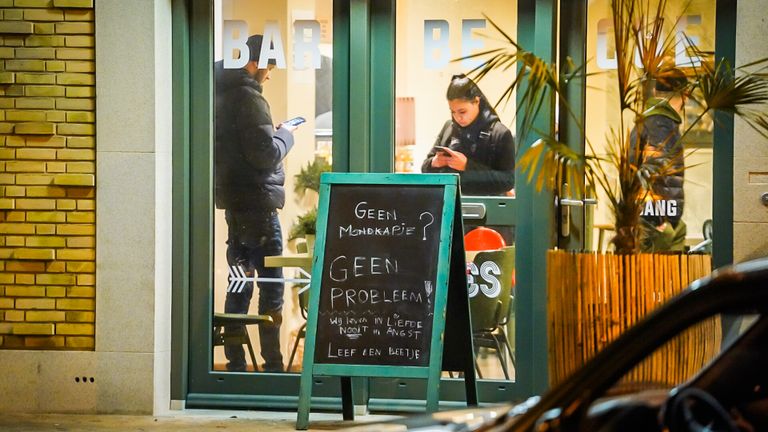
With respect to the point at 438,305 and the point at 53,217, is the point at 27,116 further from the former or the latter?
the point at 438,305

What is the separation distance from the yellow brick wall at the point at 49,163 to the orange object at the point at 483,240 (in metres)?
2.41

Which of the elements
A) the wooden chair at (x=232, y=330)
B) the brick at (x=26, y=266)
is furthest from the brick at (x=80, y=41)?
the wooden chair at (x=232, y=330)

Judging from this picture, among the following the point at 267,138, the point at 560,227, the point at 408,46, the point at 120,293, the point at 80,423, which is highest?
the point at 408,46

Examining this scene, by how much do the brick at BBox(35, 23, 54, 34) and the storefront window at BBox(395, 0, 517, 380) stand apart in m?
2.22

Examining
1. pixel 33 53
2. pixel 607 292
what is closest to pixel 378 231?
pixel 607 292

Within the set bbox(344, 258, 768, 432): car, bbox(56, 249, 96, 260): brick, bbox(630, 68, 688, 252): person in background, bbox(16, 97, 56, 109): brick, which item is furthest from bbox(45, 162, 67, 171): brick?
bbox(344, 258, 768, 432): car

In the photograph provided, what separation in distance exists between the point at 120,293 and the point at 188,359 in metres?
0.66

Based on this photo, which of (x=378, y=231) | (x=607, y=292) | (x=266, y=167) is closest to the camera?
(x=607, y=292)

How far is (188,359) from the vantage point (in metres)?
7.38

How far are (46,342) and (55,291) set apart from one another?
1.10 feet

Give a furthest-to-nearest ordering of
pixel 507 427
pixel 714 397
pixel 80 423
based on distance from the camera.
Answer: pixel 80 423 → pixel 507 427 → pixel 714 397

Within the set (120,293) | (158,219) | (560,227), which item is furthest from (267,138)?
(560,227)

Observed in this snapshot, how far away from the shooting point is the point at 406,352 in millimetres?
6254

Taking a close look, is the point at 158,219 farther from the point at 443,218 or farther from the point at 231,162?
the point at 443,218
